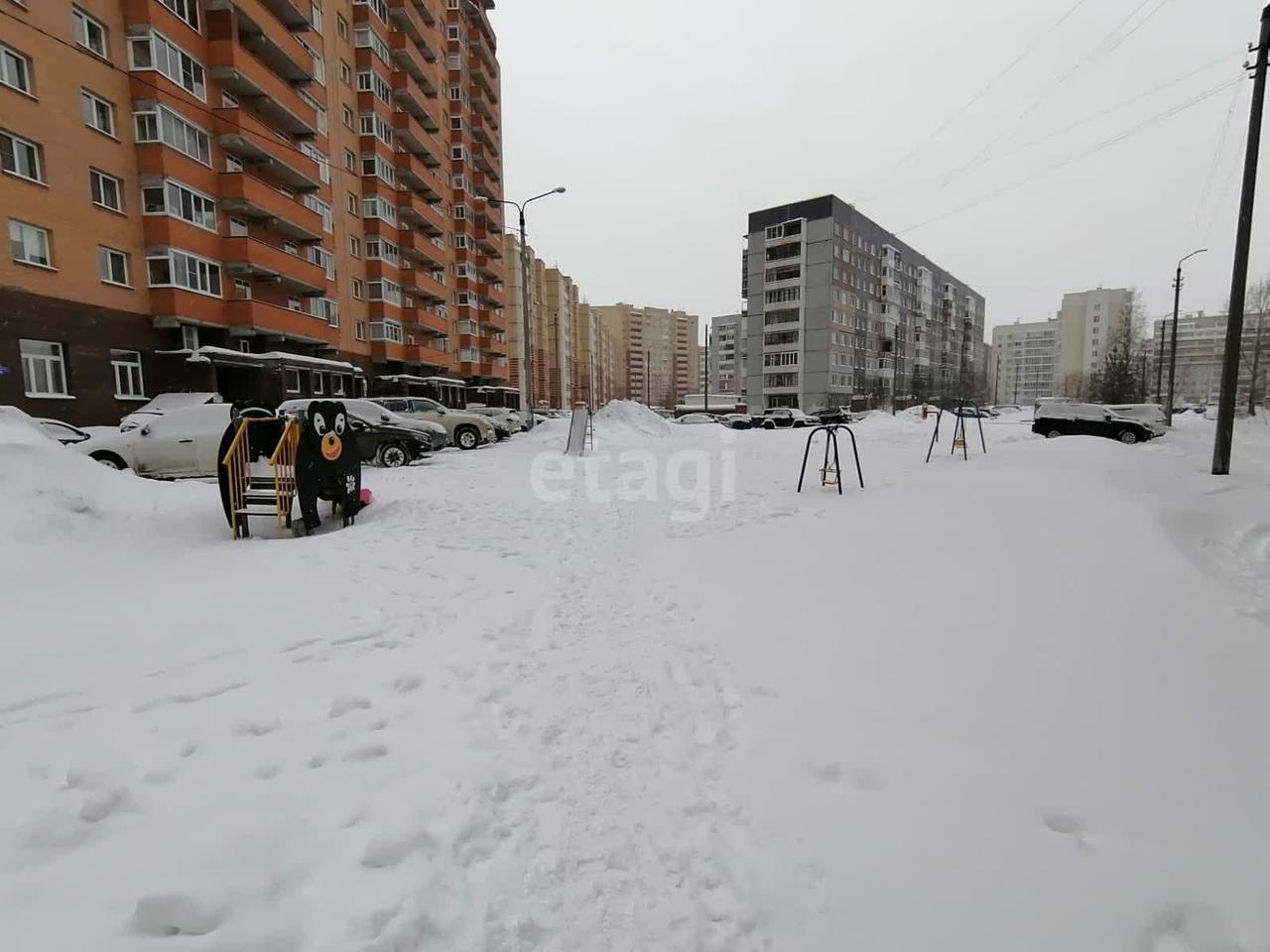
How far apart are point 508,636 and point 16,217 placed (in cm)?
2242

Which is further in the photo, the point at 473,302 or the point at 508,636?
the point at 473,302

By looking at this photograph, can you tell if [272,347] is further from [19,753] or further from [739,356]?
[739,356]

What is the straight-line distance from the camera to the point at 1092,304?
11300cm

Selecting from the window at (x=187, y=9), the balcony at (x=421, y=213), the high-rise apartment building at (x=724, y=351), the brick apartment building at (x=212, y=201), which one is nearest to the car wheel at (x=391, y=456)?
the brick apartment building at (x=212, y=201)

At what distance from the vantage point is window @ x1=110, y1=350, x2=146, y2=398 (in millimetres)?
20109

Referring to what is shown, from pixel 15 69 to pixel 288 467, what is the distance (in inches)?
783

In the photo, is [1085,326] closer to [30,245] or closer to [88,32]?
[88,32]

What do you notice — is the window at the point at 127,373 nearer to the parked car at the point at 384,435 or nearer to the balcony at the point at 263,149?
the parked car at the point at 384,435

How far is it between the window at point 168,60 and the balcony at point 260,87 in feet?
2.84

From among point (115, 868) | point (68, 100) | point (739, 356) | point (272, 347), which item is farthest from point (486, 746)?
point (739, 356)

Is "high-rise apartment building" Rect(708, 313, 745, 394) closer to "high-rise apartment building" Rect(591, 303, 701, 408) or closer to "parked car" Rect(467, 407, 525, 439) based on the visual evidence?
"high-rise apartment building" Rect(591, 303, 701, 408)

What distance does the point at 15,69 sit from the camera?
17312 mm

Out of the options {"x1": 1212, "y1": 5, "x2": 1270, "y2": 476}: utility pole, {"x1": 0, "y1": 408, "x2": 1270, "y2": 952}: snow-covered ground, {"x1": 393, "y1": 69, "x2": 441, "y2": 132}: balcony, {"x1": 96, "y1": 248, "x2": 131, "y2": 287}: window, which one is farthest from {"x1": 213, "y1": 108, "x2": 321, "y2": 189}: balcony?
{"x1": 1212, "y1": 5, "x2": 1270, "y2": 476}: utility pole

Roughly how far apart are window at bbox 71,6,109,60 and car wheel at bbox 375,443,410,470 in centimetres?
1777
